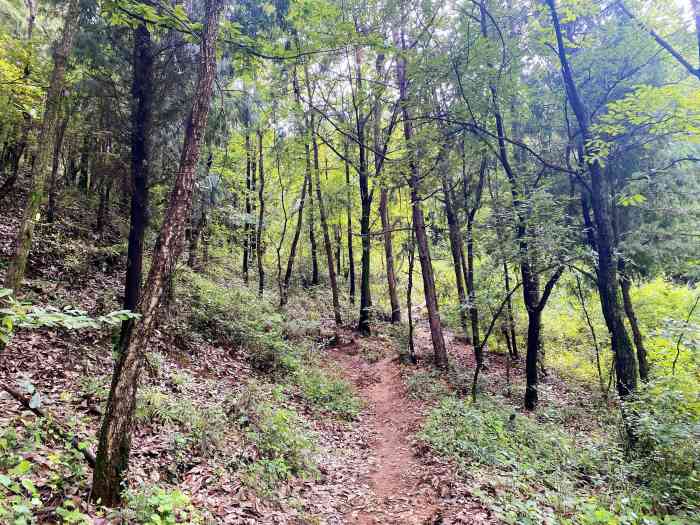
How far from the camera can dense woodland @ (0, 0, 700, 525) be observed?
4586mm

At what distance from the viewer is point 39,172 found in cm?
533

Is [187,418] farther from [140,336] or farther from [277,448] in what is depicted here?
[140,336]

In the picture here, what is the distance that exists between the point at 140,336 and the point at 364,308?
12771 millimetres

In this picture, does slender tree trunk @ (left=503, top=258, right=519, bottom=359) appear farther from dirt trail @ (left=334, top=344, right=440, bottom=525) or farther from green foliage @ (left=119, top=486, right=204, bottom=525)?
green foliage @ (left=119, top=486, right=204, bottom=525)

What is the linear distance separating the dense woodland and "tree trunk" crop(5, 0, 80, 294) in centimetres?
4

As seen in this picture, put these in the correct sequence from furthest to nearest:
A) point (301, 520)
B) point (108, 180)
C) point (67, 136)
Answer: point (67, 136) < point (108, 180) < point (301, 520)

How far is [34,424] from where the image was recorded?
4320 mm

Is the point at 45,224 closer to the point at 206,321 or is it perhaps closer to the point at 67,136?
the point at 67,136

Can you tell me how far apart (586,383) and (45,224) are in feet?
63.0

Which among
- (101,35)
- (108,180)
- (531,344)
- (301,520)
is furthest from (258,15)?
(531,344)

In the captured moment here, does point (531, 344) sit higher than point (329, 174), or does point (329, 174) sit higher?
point (329, 174)

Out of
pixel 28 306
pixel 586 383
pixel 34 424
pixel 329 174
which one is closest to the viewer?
pixel 28 306

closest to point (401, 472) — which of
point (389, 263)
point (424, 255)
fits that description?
point (424, 255)

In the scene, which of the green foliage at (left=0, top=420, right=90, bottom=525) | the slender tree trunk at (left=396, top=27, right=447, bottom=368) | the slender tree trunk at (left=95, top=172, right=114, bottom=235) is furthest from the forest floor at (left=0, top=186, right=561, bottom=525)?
the slender tree trunk at (left=396, top=27, right=447, bottom=368)
